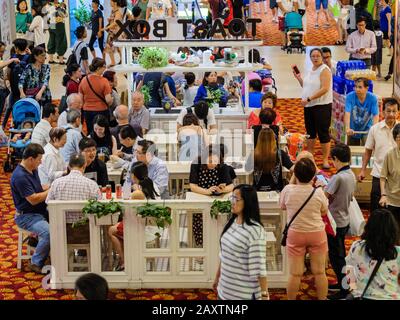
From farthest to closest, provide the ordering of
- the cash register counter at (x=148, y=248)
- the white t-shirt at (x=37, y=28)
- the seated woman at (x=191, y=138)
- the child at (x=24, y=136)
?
the white t-shirt at (x=37, y=28)
the child at (x=24, y=136)
the seated woman at (x=191, y=138)
the cash register counter at (x=148, y=248)

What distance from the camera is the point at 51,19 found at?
18109 millimetres

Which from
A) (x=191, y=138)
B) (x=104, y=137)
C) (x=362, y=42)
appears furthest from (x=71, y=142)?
(x=362, y=42)

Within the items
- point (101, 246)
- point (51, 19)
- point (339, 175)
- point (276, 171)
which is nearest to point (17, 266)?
point (101, 246)

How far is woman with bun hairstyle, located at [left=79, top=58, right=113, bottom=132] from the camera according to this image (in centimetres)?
1048

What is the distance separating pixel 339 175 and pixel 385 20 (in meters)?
12.2

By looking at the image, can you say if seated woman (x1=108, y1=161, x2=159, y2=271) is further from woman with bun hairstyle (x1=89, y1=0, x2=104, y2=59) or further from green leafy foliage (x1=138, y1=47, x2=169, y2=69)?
woman with bun hairstyle (x1=89, y1=0, x2=104, y2=59)

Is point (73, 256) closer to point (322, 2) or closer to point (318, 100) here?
point (318, 100)

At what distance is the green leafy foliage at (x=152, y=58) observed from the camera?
10.7 meters

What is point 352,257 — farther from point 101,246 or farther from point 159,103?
point 159,103

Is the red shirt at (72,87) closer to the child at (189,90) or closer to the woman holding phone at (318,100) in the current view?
the child at (189,90)

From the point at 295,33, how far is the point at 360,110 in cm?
1059

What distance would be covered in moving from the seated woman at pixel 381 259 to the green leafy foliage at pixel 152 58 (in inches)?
237

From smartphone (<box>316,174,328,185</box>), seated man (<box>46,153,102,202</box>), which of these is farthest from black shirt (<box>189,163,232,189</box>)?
seated man (<box>46,153,102,202</box>)

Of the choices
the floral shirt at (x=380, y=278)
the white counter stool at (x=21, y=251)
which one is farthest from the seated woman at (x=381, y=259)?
the white counter stool at (x=21, y=251)
